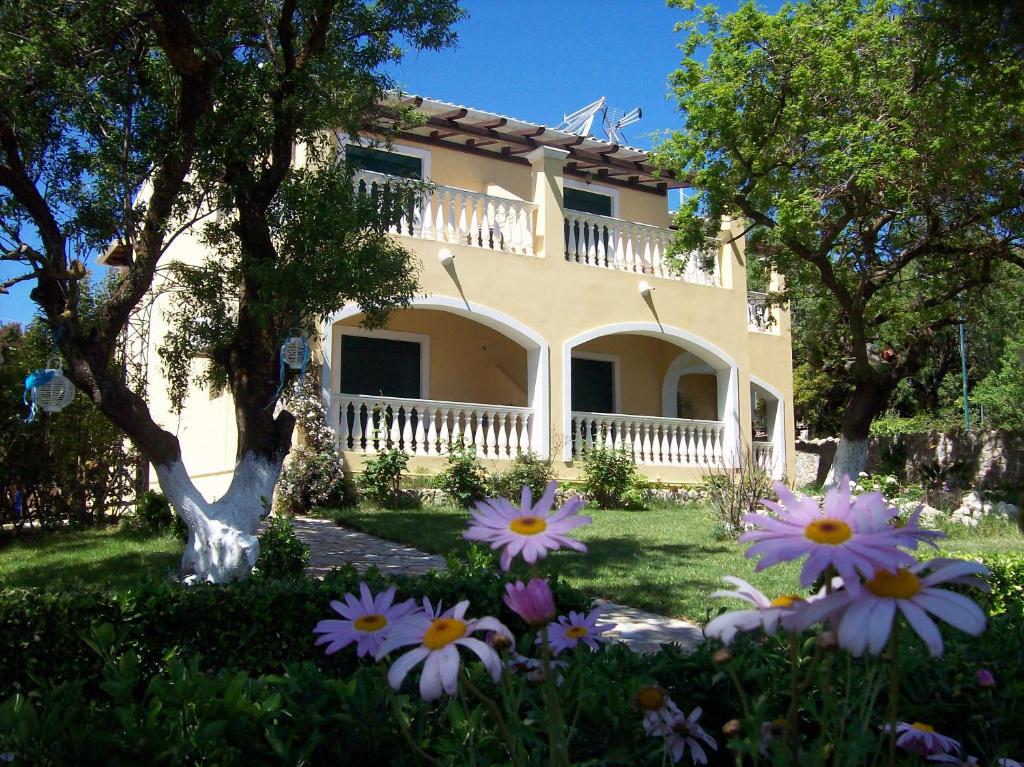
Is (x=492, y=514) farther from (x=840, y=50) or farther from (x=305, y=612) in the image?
(x=840, y=50)

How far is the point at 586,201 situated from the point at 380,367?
596 centimetres

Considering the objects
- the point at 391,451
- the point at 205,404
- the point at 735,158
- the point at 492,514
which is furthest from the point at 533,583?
the point at 205,404

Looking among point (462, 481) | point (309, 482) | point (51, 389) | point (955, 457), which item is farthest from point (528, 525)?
point (955, 457)

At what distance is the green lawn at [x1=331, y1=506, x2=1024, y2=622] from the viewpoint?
24.2 feet

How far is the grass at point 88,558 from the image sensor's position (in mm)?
7969

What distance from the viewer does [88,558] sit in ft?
29.9

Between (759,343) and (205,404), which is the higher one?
(759,343)

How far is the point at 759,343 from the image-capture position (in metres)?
18.8

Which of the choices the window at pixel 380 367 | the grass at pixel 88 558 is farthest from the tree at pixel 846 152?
the grass at pixel 88 558

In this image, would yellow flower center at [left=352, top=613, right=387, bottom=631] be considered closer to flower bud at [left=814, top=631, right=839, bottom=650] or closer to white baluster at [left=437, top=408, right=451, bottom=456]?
flower bud at [left=814, top=631, right=839, bottom=650]

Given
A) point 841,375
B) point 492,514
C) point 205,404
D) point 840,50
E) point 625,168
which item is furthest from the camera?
point 841,375

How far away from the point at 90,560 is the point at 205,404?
21.6ft

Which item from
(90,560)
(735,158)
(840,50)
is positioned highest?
(840,50)

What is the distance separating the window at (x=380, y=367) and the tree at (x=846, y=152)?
199 inches
